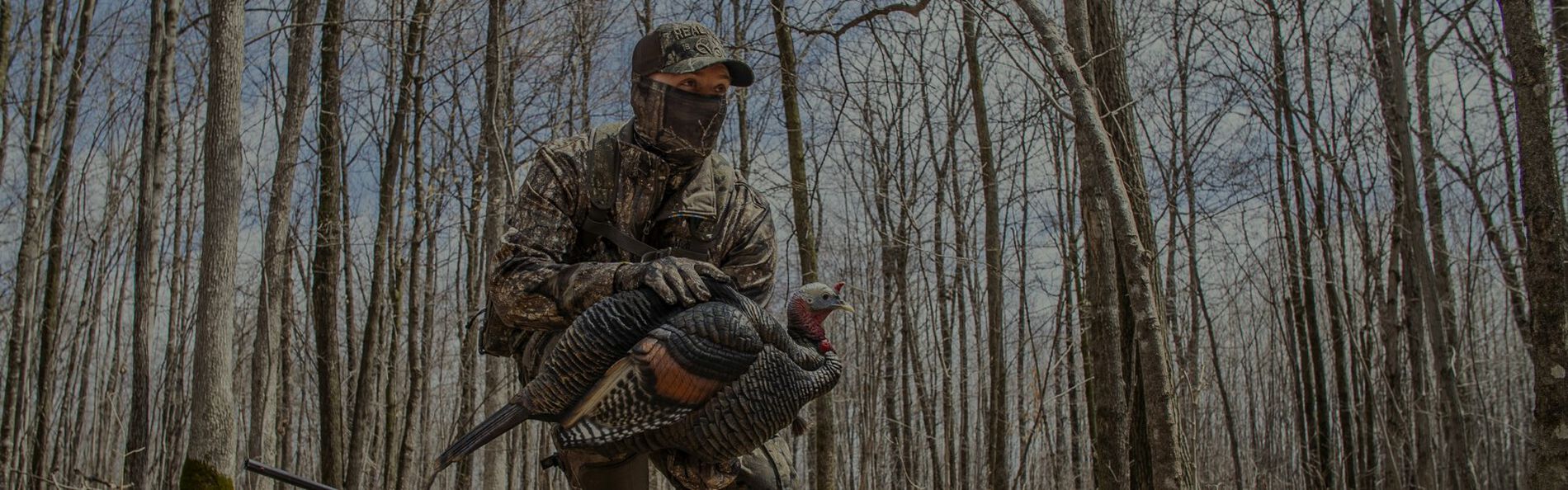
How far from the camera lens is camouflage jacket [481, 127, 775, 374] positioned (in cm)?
247

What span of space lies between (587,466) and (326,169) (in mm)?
6986

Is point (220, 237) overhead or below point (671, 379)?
overhead

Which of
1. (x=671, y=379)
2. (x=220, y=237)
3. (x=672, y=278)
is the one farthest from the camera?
(x=220, y=237)

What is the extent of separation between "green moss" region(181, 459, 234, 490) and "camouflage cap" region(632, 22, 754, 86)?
12.2 ft

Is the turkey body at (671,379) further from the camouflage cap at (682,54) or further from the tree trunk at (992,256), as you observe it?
the tree trunk at (992,256)

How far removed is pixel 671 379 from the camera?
6.94 feet

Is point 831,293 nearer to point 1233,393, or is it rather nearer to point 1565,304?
point 1565,304

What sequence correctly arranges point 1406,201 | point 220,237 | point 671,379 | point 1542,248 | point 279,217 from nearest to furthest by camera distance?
point 671,379 → point 1542,248 → point 220,237 → point 1406,201 → point 279,217

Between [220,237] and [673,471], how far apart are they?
4056mm

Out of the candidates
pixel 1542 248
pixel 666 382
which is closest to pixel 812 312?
pixel 666 382

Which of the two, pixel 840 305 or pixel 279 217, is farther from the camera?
pixel 279 217

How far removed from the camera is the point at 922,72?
31.6 ft

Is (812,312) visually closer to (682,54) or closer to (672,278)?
(672,278)

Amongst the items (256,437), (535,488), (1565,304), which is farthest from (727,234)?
(535,488)
